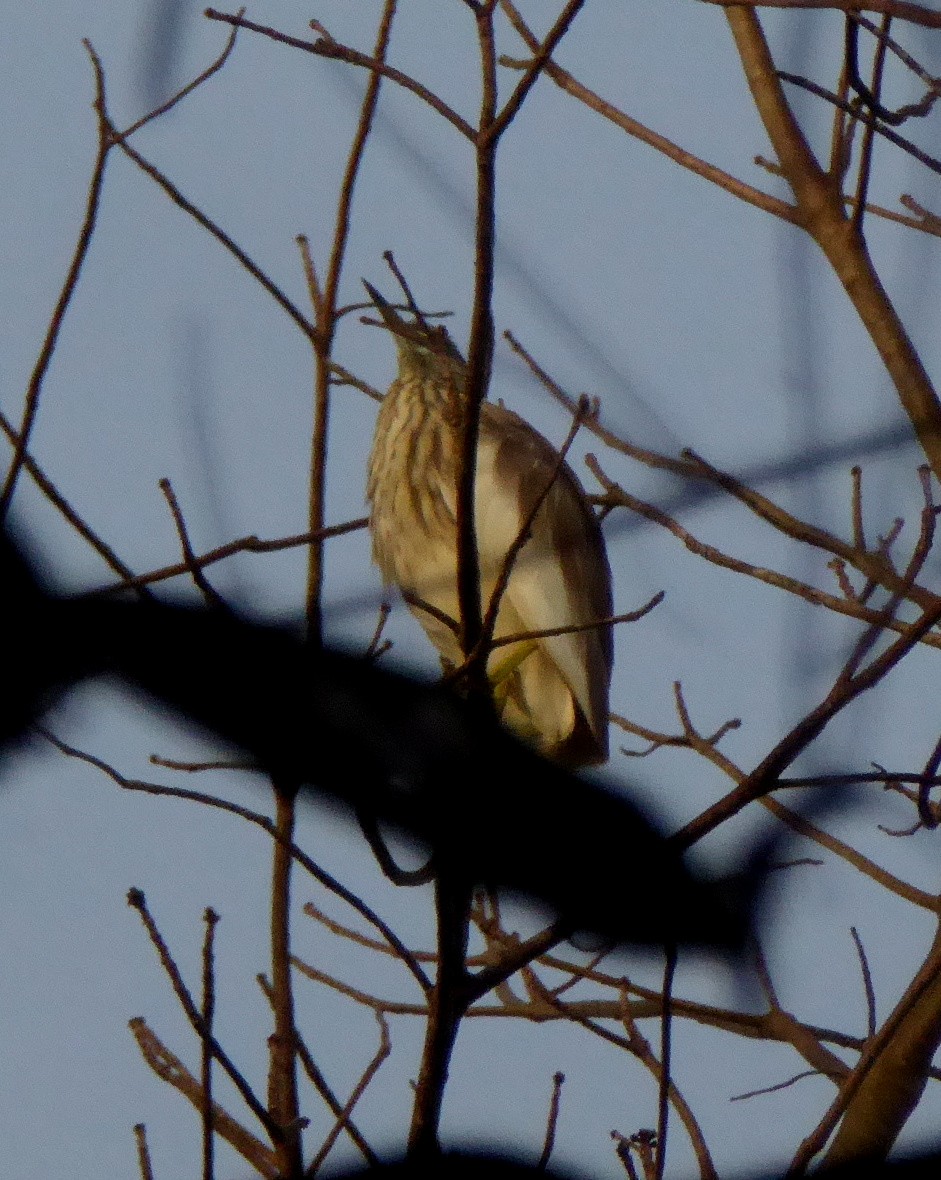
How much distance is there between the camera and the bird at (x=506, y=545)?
405cm

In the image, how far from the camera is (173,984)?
68.3 inches

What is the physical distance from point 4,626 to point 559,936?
2.12 ft

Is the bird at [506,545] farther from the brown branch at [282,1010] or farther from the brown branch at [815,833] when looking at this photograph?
the brown branch at [282,1010]

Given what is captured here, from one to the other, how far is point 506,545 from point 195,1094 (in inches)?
81.9

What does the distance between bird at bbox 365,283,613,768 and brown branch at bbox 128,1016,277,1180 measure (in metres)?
1.85

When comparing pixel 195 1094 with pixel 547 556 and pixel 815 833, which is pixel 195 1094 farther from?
pixel 547 556

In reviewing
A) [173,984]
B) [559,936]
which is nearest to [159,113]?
[173,984]

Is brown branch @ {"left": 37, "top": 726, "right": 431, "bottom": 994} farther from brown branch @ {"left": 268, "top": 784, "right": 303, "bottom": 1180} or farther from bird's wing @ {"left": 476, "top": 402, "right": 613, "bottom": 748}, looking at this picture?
bird's wing @ {"left": 476, "top": 402, "right": 613, "bottom": 748}

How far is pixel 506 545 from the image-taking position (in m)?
3.93

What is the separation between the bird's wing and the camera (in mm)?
4043

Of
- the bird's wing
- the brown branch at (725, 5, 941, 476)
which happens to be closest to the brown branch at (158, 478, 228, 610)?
the brown branch at (725, 5, 941, 476)

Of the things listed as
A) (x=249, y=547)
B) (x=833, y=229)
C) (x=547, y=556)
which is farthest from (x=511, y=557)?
(x=547, y=556)

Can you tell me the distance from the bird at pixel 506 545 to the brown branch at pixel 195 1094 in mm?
1855

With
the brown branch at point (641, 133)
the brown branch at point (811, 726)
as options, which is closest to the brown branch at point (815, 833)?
the brown branch at point (811, 726)
